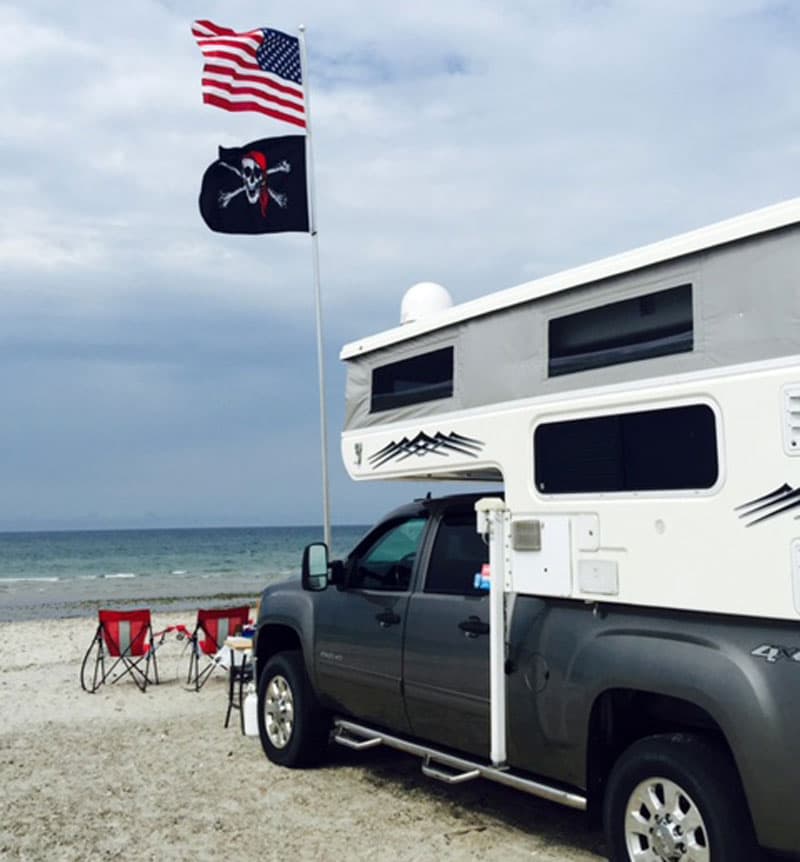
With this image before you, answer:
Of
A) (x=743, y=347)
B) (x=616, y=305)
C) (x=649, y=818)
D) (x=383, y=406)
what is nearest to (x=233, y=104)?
(x=383, y=406)

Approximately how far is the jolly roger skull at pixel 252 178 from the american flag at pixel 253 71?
51cm

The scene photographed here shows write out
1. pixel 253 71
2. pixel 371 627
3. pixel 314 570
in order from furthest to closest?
pixel 253 71 < pixel 314 570 < pixel 371 627

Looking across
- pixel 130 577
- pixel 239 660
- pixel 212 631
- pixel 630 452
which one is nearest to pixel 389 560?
pixel 630 452

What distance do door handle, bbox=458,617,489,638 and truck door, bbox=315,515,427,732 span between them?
589 millimetres

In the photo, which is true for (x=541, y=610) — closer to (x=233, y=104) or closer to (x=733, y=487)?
(x=733, y=487)

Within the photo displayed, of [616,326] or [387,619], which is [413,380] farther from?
[616,326]

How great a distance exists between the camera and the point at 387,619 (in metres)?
5.66

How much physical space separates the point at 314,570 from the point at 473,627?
1.60 meters

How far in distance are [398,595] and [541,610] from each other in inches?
48.4

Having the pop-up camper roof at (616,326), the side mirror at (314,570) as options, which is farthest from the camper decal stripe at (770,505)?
the side mirror at (314,570)

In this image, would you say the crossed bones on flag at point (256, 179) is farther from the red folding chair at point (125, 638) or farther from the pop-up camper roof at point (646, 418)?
the pop-up camper roof at point (646, 418)

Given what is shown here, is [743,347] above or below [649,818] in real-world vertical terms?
above

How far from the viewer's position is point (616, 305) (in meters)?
4.44

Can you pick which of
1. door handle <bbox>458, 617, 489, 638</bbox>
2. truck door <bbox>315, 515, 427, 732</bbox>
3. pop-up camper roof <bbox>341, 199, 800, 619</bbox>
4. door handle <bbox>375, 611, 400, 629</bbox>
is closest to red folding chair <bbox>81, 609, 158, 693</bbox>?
truck door <bbox>315, 515, 427, 732</bbox>
